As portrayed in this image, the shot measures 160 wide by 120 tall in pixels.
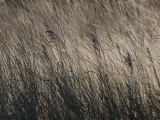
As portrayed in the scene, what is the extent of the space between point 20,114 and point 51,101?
335 mm

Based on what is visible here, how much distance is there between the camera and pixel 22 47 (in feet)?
21.3

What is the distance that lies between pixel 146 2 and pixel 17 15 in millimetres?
1625

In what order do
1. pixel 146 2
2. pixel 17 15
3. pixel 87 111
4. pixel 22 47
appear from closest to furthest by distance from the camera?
pixel 87 111
pixel 22 47
pixel 17 15
pixel 146 2

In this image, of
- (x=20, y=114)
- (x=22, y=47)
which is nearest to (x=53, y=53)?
(x=22, y=47)

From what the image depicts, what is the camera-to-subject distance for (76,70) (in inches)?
248

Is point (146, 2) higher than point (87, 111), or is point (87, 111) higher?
point (146, 2)

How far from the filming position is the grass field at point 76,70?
611 centimetres

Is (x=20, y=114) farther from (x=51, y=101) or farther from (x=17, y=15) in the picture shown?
(x=17, y=15)

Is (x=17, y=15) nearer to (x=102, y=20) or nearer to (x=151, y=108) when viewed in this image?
(x=102, y=20)

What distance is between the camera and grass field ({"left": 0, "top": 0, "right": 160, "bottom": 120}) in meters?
6.11

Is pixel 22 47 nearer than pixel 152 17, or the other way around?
pixel 22 47

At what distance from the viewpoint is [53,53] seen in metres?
6.47

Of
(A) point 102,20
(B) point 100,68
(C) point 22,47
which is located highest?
(A) point 102,20

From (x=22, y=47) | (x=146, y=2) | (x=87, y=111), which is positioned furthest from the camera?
(x=146, y=2)
